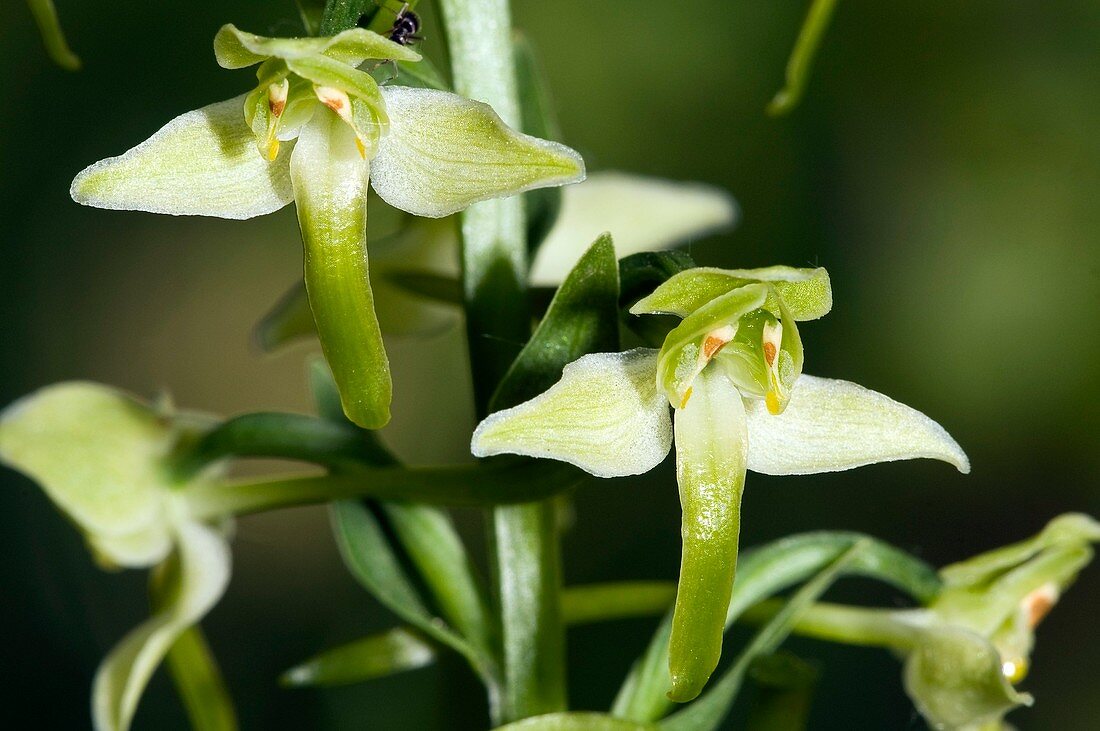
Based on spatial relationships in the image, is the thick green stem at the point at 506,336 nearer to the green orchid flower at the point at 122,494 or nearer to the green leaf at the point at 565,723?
the green leaf at the point at 565,723

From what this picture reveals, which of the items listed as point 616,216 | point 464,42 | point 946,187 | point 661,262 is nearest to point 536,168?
point 661,262

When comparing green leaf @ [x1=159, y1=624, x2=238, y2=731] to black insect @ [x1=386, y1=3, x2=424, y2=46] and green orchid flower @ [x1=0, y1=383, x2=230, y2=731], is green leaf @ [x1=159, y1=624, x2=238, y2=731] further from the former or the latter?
black insect @ [x1=386, y1=3, x2=424, y2=46]

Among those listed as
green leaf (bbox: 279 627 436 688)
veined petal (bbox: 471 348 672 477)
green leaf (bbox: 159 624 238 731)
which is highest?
veined petal (bbox: 471 348 672 477)

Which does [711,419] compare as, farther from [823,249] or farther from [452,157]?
[823,249]

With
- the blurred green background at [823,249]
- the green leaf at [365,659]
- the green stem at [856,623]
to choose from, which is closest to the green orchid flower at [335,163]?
the green leaf at [365,659]

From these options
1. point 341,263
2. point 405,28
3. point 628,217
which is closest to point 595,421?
point 341,263

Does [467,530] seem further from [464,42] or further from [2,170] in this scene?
[464,42]

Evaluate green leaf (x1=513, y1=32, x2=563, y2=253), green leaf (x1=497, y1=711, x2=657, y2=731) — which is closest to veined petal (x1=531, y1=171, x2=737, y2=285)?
green leaf (x1=513, y1=32, x2=563, y2=253)

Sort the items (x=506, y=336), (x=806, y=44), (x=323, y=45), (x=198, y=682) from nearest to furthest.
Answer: (x=323, y=45) → (x=506, y=336) → (x=806, y=44) → (x=198, y=682)
